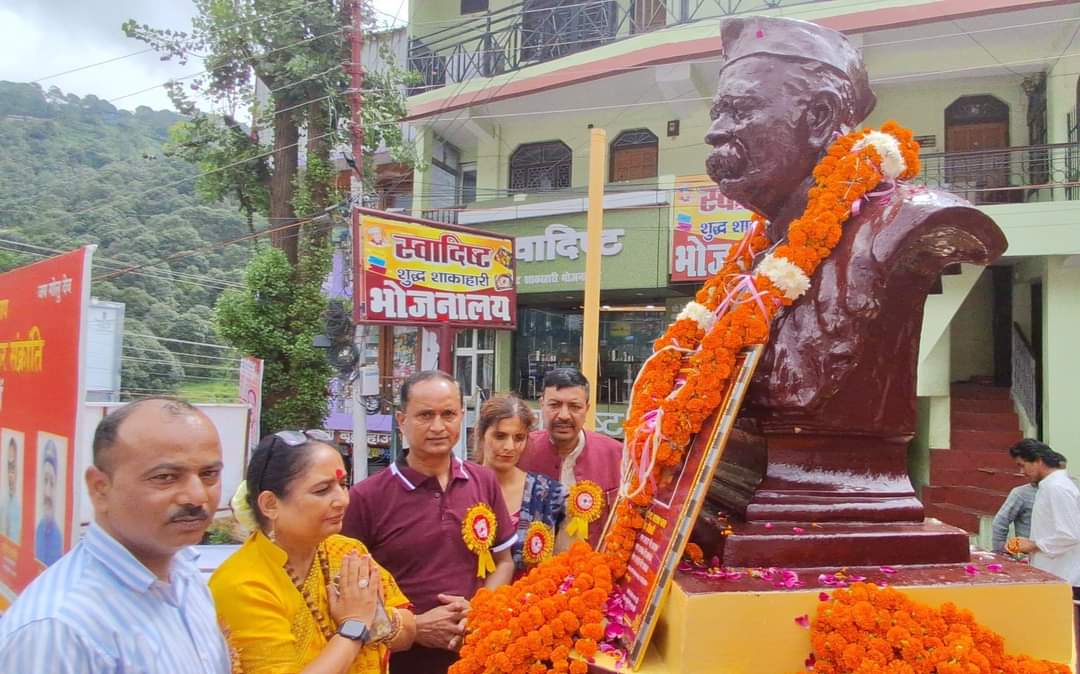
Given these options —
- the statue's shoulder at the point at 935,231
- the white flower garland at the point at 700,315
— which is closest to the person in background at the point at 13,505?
the white flower garland at the point at 700,315

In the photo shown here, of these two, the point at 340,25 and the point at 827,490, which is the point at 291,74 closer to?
the point at 340,25

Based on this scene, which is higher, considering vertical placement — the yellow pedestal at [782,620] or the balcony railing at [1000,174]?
the balcony railing at [1000,174]

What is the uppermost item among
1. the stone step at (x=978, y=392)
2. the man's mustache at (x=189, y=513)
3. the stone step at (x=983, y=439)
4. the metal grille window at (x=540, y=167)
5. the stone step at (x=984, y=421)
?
the metal grille window at (x=540, y=167)

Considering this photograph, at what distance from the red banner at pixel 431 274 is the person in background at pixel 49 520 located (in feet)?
19.4

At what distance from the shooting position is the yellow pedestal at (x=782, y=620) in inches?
68.9

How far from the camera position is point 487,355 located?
12.6m

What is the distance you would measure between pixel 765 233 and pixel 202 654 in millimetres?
2048

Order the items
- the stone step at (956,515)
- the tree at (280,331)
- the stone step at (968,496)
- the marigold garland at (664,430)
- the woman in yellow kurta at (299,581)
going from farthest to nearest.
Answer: the tree at (280,331) < the stone step at (968,496) < the stone step at (956,515) < the marigold garland at (664,430) < the woman in yellow kurta at (299,581)

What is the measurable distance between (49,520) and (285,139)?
8.96m

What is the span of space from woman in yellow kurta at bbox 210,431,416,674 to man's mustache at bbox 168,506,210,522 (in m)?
0.35

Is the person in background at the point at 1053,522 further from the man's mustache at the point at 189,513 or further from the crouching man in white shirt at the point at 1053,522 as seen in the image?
the man's mustache at the point at 189,513

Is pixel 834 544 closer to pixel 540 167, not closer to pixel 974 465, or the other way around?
pixel 974 465

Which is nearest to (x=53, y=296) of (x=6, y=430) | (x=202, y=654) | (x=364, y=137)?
(x=6, y=430)

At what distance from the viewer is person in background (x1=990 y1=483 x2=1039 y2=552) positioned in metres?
4.49
